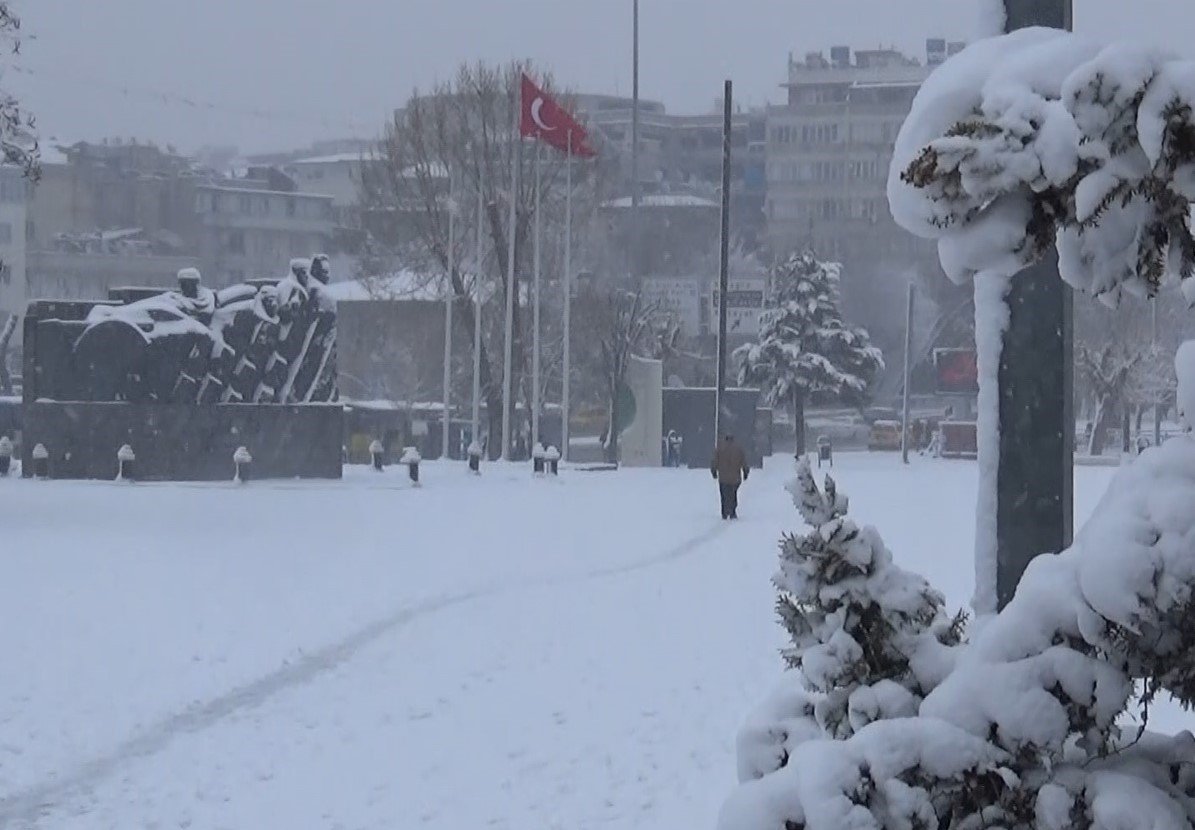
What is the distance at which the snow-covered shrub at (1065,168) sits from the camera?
2.15 m

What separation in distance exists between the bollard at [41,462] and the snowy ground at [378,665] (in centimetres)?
817

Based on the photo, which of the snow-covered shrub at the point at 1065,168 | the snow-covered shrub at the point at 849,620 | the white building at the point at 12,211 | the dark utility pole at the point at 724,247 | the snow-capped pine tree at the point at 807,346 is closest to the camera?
the snow-covered shrub at the point at 1065,168

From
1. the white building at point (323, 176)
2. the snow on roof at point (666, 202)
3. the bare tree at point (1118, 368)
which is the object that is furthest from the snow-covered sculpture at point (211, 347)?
the white building at point (323, 176)

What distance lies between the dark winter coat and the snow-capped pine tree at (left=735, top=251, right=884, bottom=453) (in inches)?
1570

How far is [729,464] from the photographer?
2919 cm

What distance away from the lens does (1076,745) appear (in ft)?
7.64

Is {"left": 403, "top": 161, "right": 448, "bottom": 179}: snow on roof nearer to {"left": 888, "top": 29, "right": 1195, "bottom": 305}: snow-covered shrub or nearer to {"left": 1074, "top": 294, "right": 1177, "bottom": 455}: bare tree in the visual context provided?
{"left": 1074, "top": 294, "right": 1177, "bottom": 455}: bare tree

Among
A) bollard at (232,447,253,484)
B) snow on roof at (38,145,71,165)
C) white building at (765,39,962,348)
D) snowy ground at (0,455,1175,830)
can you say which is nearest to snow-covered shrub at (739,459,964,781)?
snowy ground at (0,455,1175,830)

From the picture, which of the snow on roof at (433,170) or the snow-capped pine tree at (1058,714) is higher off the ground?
the snow on roof at (433,170)

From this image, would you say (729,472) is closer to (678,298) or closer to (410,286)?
(410,286)

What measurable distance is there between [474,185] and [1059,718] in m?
52.7

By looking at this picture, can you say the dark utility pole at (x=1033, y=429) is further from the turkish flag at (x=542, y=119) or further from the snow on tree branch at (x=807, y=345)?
the snow on tree branch at (x=807, y=345)

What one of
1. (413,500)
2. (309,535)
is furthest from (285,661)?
(413,500)

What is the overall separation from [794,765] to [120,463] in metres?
33.3
